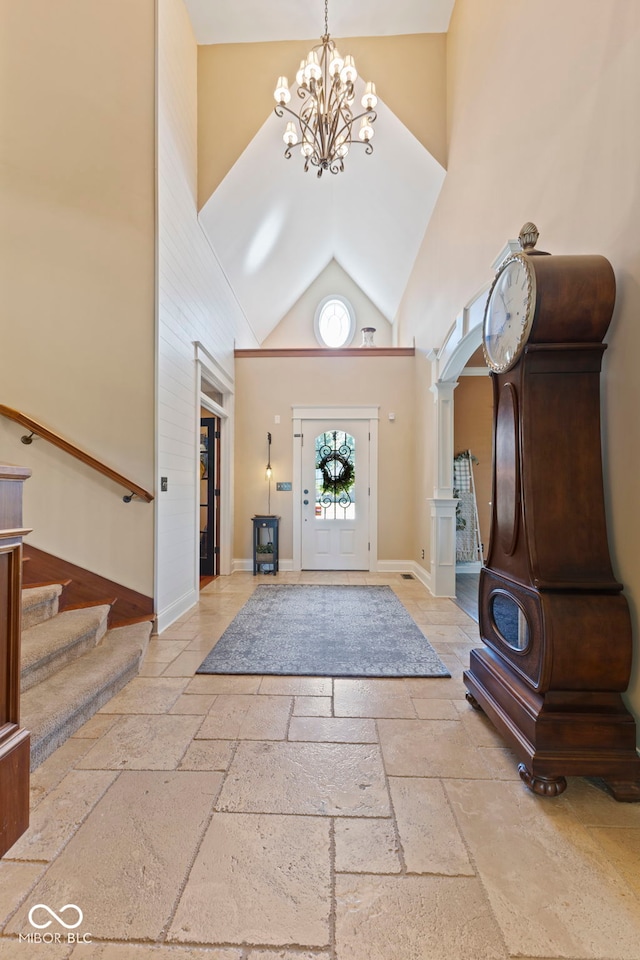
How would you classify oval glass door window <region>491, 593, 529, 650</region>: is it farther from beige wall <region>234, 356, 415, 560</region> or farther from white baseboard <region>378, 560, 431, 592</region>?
beige wall <region>234, 356, 415, 560</region>

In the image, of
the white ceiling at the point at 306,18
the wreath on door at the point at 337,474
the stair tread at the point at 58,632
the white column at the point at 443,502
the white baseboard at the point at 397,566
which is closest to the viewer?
the stair tread at the point at 58,632

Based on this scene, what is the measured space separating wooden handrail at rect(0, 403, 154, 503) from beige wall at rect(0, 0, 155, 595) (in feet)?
0.39

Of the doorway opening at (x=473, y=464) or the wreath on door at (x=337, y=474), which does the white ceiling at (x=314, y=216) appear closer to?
the doorway opening at (x=473, y=464)

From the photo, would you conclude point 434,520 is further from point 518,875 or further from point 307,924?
point 307,924

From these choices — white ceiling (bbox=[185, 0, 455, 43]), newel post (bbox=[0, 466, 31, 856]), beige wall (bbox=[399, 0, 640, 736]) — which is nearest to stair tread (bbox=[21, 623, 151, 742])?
newel post (bbox=[0, 466, 31, 856])

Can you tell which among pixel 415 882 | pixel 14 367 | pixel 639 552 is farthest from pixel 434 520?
pixel 14 367

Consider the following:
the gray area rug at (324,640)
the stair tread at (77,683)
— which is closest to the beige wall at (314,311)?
the gray area rug at (324,640)

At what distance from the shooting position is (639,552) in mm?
1580

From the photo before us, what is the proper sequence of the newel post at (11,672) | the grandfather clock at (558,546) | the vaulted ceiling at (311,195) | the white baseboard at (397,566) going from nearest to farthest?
the newel post at (11,672) < the grandfather clock at (558,546) < the vaulted ceiling at (311,195) < the white baseboard at (397,566)

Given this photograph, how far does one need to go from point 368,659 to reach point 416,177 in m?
4.80

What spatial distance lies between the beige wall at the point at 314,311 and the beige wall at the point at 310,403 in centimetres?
284

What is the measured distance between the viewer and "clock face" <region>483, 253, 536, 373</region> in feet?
5.53

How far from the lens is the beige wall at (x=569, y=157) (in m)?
A: 1.62

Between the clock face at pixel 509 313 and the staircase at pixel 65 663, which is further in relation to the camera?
the staircase at pixel 65 663
